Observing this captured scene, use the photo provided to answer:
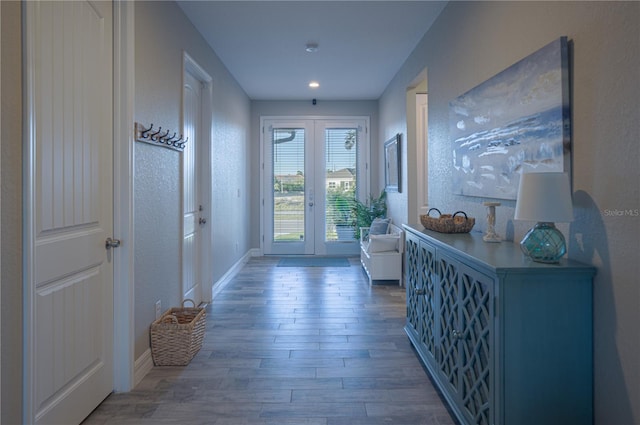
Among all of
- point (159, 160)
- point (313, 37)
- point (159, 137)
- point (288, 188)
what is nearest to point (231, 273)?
point (288, 188)

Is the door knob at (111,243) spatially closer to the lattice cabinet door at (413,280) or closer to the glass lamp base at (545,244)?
the lattice cabinet door at (413,280)

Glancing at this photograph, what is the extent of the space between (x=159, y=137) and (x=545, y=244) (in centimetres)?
236

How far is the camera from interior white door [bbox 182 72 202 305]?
377cm

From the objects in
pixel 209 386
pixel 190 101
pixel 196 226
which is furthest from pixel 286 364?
pixel 190 101

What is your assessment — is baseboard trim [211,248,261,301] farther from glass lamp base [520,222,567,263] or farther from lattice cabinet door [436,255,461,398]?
glass lamp base [520,222,567,263]

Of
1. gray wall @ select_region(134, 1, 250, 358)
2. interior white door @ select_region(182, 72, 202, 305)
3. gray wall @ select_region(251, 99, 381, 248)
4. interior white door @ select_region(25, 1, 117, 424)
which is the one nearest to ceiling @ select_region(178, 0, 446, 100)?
gray wall @ select_region(134, 1, 250, 358)

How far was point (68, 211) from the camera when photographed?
1.93m

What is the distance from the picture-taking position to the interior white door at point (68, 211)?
1684mm

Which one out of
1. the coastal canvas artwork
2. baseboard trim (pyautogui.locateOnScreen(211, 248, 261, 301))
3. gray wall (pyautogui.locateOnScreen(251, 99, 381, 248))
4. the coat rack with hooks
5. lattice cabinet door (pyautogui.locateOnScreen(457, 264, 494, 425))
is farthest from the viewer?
gray wall (pyautogui.locateOnScreen(251, 99, 381, 248))

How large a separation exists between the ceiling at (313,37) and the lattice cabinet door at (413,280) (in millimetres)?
1919

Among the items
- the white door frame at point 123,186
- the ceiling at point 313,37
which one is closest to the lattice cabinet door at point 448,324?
the white door frame at point 123,186

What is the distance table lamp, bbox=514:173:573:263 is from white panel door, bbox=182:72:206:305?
2845mm

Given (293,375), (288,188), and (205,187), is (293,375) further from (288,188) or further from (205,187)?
(288,188)

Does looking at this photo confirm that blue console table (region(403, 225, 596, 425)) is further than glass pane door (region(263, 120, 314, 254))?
No
